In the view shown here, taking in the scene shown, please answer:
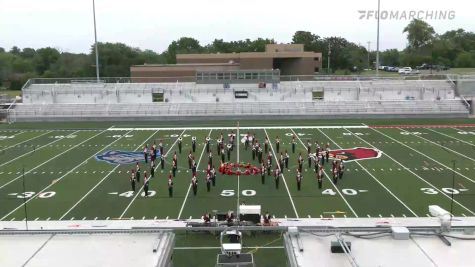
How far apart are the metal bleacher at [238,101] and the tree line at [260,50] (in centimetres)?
2938

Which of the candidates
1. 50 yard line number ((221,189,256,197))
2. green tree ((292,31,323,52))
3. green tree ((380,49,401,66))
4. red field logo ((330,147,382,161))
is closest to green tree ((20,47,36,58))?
green tree ((292,31,323,52))

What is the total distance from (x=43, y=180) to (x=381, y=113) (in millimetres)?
22170

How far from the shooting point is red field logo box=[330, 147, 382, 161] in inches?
725

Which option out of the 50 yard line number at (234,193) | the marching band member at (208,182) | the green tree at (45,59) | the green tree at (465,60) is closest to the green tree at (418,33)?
the green tree at (465,60)

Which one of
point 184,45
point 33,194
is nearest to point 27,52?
point 184,45

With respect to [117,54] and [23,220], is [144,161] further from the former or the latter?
[117,54]

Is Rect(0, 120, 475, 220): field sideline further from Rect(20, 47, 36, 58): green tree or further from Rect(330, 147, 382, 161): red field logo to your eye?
Rect(20, 47, 36, 58): green tree

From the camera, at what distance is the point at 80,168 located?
56.7 ft

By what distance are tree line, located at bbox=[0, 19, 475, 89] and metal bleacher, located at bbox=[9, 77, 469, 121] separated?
29384 millimetres

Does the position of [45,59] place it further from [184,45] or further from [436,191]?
[436,191]

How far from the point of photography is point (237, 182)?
1507cm

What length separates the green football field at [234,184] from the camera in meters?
12.0

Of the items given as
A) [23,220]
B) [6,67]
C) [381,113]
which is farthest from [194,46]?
[23,220]

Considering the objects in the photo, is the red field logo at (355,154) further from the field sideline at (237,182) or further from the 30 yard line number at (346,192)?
the 30 yard line number at (346,192)
